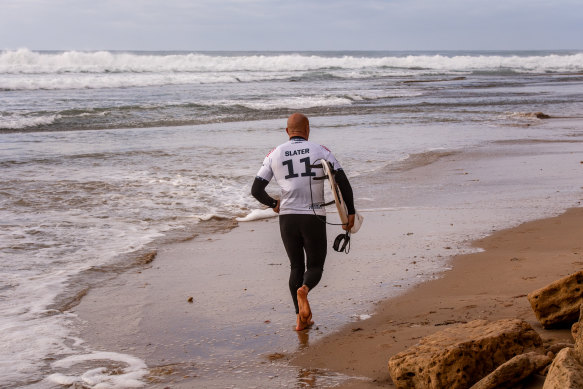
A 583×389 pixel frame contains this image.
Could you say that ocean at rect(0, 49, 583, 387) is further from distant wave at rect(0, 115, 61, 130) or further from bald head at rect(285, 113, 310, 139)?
bald head at rect(285, 113, 310, 139)

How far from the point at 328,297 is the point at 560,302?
78.1 inches

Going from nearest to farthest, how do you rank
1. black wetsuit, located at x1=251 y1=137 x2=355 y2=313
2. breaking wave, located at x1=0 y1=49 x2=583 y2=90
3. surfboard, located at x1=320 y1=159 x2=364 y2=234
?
surfboard, located at x1=320 y1=159 x2=364 y2=234, black wetsuit, located at x1=251 y1=137 x2=355 y2=313, breaking wave, located at x1=0 y1=49 x2=583 y2=90

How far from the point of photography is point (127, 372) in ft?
13.4

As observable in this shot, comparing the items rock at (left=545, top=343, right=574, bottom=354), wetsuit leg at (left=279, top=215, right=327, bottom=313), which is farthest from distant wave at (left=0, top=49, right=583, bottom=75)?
rock at (left=545, top=343, right=574, bottom=354)

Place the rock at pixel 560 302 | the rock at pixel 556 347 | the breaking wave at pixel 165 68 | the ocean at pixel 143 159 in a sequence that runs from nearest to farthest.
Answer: the rock at pixel 556 347 < the rock at pixel 560 302 < the ocean at pixel 143 159 < the breaking wave at pixel 165 68

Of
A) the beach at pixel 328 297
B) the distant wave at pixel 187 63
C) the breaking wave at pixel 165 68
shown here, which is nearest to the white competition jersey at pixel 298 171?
the beach at pixel 328 297

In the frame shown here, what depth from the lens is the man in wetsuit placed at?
4.69 metres

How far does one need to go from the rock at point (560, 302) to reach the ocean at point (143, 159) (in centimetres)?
260

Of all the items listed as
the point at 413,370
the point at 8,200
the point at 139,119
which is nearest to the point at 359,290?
the point at 413,370

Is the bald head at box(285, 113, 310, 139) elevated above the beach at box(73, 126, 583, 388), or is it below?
above

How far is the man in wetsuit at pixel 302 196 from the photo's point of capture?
15.4ft

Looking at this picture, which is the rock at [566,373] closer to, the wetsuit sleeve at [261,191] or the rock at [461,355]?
the rock at [461,355]

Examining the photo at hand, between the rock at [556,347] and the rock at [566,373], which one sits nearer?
the rock at [566,373]

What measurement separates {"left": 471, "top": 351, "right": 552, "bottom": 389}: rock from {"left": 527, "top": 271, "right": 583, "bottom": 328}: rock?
88 centimetres
